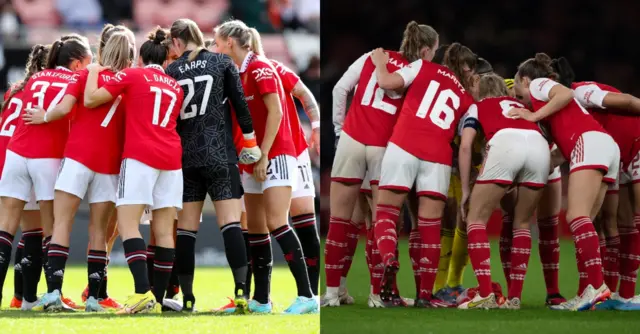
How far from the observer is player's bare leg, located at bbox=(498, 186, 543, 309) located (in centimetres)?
615

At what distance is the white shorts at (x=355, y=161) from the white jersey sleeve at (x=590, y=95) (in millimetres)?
1357

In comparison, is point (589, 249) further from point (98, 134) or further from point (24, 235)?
point (24, 235)

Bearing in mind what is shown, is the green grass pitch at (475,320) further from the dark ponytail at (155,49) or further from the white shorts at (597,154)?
the dark ponytail at (155,49)

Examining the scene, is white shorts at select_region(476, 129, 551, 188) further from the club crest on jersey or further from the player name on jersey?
the player name on jersey

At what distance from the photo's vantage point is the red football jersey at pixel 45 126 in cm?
655

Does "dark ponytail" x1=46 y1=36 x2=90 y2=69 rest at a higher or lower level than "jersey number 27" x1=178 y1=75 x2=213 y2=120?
higher

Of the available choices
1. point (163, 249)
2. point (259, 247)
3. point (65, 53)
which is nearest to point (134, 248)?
point (163, 249)

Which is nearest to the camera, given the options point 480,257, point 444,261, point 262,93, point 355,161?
point 480,257

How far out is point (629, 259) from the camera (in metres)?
6.46

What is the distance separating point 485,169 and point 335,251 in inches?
45.1

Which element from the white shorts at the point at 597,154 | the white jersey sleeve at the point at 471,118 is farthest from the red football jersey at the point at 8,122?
the white shorts at the point at 597,154

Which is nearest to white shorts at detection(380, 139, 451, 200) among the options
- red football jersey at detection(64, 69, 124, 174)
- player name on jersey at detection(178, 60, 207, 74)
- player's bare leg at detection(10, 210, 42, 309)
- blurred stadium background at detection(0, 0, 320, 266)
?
player name on jersey at detection(178, 60, 207, 74)

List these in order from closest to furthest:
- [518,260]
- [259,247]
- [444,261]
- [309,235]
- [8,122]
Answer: [518,260]
[259,247]
[309,235]
[444,261]
[8,122]

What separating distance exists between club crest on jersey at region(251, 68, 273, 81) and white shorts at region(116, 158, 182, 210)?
0.81m
